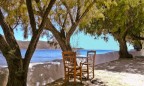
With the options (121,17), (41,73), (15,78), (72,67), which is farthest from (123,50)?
(15,78)

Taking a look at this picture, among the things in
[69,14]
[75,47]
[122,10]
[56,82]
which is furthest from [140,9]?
[56,82]

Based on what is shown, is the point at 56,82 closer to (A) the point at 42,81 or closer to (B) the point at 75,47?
(A) the point at 42,81

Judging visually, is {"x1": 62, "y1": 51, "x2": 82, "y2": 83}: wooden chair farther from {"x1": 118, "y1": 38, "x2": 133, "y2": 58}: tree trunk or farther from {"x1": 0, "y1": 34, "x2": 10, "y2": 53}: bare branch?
{"x1": 118, "y1": 38, "x2": 133, "y2": 58}: tree trunk

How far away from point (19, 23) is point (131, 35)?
12498 millimetres

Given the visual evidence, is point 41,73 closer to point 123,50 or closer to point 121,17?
point 121,17

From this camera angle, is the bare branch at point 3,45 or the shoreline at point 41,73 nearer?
the bare branch at point 3,45

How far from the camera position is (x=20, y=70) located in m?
5.78

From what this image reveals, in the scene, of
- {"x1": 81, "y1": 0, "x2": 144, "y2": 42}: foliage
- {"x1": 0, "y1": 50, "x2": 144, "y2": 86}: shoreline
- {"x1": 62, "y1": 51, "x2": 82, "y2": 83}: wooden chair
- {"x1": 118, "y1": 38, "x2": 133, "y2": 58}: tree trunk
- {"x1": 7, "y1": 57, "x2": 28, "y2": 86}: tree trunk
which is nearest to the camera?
{"x1": 7, "y1": 57, "x2": 28, "y2": 86}: tree trunk

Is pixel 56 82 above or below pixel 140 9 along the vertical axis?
below

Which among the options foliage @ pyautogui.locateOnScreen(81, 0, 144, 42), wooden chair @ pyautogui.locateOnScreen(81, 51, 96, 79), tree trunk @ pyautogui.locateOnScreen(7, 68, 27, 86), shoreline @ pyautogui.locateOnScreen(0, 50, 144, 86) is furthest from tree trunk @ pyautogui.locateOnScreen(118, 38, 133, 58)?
tree trunk @ pyautogui.locateOnScreen(7, 68, 27, 86)

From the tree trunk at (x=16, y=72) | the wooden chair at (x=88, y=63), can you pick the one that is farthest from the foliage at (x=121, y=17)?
the tree trunk at (x=16, y=72)

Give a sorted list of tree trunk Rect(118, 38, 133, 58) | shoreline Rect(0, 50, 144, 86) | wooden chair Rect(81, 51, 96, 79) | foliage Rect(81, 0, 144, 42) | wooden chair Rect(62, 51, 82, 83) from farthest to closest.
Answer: tree trunk Rect(118, 38, 133, 58) < foliage Rect(81, 0, 144, 42) < wooden chair Rect(81, 51, 96, 79) < wooden chair Rect(62, 51, 82, 83) < shoreline Rect(0, 50, 144, 86)

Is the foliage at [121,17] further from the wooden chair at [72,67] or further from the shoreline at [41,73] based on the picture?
the wooden chair at [72,67]

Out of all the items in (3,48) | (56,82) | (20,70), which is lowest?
(56,82)
